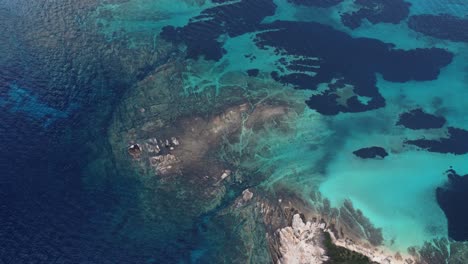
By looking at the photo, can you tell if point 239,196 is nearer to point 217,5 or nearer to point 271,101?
point 271,101

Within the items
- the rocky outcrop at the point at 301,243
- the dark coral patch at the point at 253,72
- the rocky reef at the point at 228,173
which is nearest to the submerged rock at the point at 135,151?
the rocky reef at the point at 228,173

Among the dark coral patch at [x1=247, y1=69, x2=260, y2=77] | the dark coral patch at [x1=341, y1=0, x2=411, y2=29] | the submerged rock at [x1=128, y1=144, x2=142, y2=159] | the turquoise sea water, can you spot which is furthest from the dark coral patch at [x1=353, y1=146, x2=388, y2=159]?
the dark coral patch at [x1=341, y1=0, x2=411, y2=29]

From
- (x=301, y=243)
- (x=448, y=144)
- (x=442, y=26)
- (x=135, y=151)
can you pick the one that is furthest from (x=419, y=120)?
(x=135, y=151)

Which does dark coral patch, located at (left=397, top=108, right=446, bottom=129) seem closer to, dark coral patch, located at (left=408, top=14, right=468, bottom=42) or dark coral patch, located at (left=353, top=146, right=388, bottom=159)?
dark coral patch, located at (left=353, top=146, right=388, bottom=159)

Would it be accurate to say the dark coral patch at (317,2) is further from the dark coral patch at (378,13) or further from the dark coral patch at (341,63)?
the dark coral patch at (341,63)

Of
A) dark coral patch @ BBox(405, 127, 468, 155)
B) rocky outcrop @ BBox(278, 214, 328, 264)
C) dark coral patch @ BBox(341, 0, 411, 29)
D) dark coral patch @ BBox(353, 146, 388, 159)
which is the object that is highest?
dark coral patch @ BBox(341, 0, 411, 29)

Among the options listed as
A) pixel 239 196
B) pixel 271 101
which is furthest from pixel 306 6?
pixel 239 196

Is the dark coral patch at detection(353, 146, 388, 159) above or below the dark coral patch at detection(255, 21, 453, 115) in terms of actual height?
below
